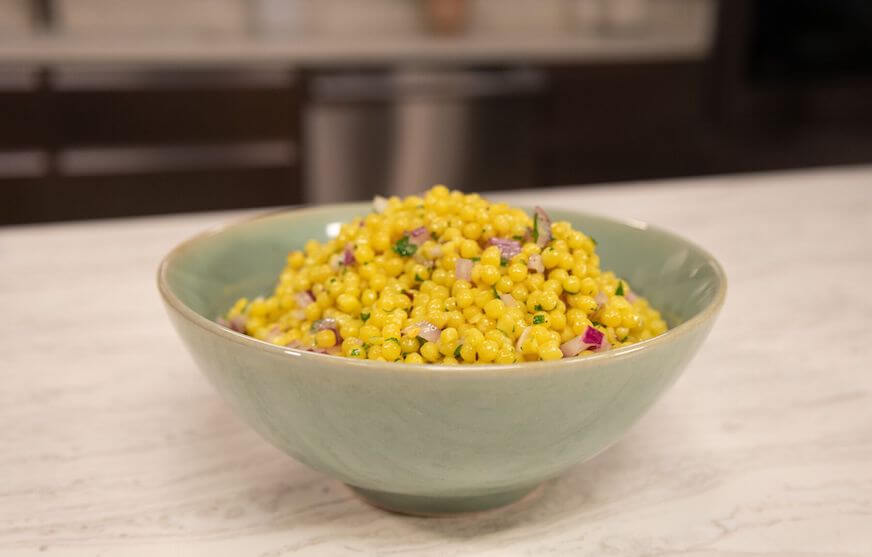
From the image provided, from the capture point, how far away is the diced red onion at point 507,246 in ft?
2.65

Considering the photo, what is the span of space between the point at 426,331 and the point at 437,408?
12 centimetres

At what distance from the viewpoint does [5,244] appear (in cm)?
139

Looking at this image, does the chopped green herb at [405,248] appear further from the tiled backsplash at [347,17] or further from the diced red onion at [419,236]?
the tiled backsplash at [347,17]

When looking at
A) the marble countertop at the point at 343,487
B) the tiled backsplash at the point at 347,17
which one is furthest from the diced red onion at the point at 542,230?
the tiled backsplash at the point at 347,17

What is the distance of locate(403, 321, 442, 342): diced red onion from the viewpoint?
0.72m

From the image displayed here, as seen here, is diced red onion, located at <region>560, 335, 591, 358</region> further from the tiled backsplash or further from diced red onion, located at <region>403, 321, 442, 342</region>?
the tiled backsplash

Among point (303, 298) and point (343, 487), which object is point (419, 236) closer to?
point (303, 298)

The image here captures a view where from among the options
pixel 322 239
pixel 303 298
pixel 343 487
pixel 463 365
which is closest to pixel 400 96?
pixel 322 239

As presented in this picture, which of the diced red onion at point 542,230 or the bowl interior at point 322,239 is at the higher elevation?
the diced red onion at point 542,230

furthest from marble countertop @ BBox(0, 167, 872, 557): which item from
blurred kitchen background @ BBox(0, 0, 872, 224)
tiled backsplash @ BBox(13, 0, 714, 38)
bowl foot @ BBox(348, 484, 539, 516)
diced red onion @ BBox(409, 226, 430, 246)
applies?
tiled backsplash @ BBox(13, 0, 714, 38)

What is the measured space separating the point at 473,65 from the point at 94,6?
5.70 feet

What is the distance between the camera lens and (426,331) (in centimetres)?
72

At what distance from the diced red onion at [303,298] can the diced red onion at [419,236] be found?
0.40 ft

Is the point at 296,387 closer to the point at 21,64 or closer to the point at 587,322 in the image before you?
the point at 587,322
